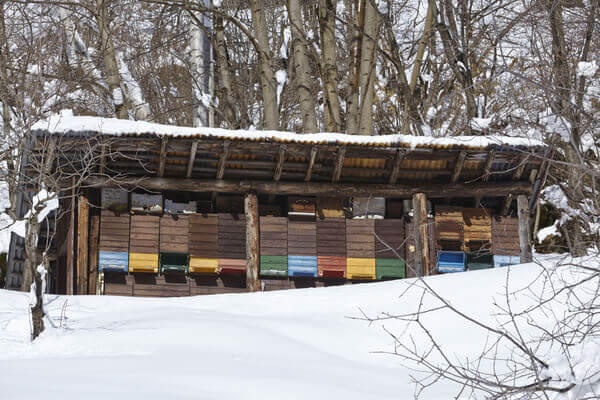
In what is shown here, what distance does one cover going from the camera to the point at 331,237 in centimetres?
1361

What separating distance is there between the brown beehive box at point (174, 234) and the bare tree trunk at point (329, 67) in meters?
4.80

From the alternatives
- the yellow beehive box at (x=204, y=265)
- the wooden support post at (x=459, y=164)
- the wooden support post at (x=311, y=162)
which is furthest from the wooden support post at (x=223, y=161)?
the wooden support post at (x=459, y=164)

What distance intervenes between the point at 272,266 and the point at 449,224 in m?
3.60

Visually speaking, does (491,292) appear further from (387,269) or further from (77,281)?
(77,281)

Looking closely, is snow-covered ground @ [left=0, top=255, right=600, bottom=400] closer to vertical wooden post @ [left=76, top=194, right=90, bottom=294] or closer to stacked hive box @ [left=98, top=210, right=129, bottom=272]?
vertical wooden post @ [left=76, top=194, right=90, bottom=294]

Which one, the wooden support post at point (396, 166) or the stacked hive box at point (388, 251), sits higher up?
the wooden support post at point (396, 166)

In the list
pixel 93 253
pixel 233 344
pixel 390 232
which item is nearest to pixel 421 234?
pixel 390 232

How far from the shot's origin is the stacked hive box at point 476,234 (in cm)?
1374

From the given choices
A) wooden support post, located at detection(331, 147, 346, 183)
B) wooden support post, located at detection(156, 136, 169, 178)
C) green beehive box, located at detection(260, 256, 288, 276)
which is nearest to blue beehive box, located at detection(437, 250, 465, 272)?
wooden support post, located at detection(331, 147, 346, 183)

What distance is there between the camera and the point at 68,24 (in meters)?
17.2

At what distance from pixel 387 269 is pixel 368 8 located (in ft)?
21.6

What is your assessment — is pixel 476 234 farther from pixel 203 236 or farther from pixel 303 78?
pixel 203 236

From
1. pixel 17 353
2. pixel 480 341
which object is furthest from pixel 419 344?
pixel 17 353

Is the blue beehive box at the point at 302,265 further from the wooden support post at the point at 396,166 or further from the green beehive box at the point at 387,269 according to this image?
the wooden support post at the point at 396,166
